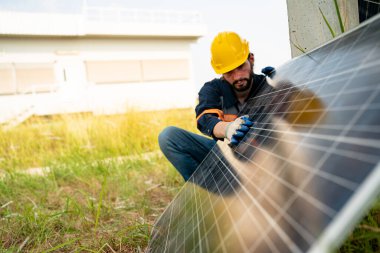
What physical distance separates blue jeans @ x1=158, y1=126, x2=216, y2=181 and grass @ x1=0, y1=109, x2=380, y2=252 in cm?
38

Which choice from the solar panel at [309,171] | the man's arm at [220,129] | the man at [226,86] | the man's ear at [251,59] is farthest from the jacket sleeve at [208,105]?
the solar panel at [309,171]

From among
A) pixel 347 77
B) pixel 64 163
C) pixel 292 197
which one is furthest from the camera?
pixel 64 163

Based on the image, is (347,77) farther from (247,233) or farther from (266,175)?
(247,233)

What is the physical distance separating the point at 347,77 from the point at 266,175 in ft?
1.26

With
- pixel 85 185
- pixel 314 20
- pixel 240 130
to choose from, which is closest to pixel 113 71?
pixel 85 185

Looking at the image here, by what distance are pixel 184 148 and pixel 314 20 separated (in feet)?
5.98

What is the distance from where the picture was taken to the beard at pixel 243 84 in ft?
9.84

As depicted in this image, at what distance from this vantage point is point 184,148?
3611 mm

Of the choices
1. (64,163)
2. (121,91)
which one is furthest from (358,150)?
(121,91)

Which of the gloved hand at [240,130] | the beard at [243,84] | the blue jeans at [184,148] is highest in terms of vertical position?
the beard at [243,84]

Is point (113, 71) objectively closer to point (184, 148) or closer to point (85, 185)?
point (85, 185)

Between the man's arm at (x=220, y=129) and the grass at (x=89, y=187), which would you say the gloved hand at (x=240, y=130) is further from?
the grass at (x=89, y=187)

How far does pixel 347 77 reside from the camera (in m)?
0.97

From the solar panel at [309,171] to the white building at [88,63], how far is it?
18342mm
